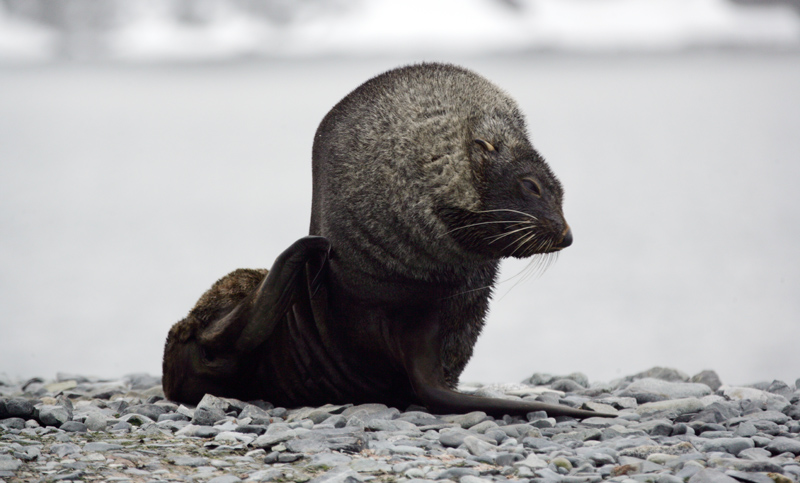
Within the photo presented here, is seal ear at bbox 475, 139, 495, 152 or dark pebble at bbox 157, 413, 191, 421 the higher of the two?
seal ear at bbox 475, 139, 495, 152

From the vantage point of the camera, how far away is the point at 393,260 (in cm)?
Result: 547

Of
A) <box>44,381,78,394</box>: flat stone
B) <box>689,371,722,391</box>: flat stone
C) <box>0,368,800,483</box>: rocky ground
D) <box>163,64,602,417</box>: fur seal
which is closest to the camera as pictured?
<box>0,368,800,483</box>: rocky ground

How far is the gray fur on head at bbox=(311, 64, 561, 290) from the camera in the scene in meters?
5.37

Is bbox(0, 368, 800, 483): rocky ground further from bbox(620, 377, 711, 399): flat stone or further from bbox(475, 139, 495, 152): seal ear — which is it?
bbox(475, 139, 495, 152): seal ear

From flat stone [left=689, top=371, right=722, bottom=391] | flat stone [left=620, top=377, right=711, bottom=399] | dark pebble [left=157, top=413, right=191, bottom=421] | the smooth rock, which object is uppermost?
the smooth rock

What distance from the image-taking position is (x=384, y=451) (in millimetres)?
4375


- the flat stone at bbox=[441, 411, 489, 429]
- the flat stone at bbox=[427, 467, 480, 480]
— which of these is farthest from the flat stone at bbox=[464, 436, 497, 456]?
the flat stone at bbox=[441, 411, 489, 429]

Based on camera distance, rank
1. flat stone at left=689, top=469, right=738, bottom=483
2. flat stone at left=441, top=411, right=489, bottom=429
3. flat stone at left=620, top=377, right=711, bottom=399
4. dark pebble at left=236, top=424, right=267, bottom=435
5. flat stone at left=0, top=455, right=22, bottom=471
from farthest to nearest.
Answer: flat stone at left=620, top=377, right=711, bottom=399 → flat stone at left=441, top=411, right=489, bottom=429 → dark pebble at left=236, top=424, right=267, bottom=435 → flat stone at left=0, top=455, right=22, bottom=471 → flat stone at left=689, top=469, right=738, bottom=483

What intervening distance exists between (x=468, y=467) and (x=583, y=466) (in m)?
0.52

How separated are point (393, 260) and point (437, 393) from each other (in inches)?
33.5

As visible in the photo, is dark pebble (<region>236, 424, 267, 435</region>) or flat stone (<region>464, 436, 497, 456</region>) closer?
flat stone (<region>464, 436, 497, 456</region>)

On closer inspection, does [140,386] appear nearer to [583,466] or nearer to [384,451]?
[384,451]

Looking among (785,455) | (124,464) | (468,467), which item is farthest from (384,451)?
(785,455)

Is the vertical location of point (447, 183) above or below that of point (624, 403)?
above
